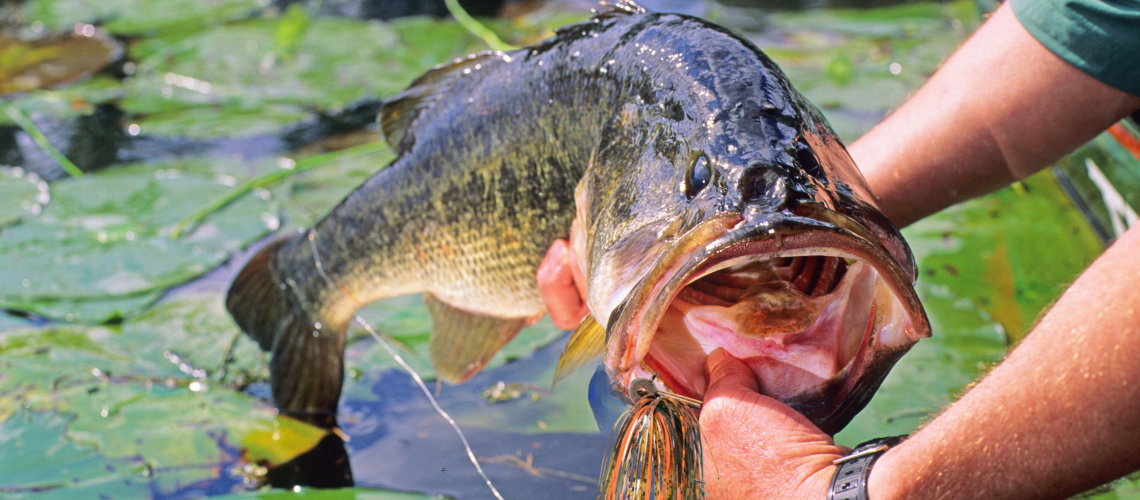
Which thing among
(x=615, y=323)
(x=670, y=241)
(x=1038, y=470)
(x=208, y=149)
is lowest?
(x=208, y=149)

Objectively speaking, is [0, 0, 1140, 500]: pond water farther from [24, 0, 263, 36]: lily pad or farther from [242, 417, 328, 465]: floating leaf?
[24, 0, 263, 36]: lily pad

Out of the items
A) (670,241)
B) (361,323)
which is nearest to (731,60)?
(670,241)

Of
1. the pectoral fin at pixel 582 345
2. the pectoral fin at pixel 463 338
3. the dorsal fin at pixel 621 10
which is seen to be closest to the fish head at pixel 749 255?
the pectoral fin at pixel 582 345

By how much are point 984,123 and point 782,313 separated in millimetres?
1043

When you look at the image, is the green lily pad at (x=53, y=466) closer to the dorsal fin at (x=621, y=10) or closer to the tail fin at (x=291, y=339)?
the tail fin at (x=291, y=339)

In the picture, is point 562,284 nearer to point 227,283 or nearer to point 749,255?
point 749,255

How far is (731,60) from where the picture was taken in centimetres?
139

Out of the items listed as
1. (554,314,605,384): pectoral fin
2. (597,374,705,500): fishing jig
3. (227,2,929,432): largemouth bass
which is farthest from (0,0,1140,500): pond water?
(597,374,705,500): fishing jig

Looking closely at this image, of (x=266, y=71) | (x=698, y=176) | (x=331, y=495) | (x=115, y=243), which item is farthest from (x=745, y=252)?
(x=266, y=71)

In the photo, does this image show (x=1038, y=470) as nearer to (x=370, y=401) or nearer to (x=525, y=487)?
(x=525, y=487)

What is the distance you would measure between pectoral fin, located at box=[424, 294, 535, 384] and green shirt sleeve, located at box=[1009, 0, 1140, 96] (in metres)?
1.43

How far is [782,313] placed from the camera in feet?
4.00

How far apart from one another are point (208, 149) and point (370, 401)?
9.29 ft

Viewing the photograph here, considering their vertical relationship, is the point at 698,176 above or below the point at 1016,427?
above
